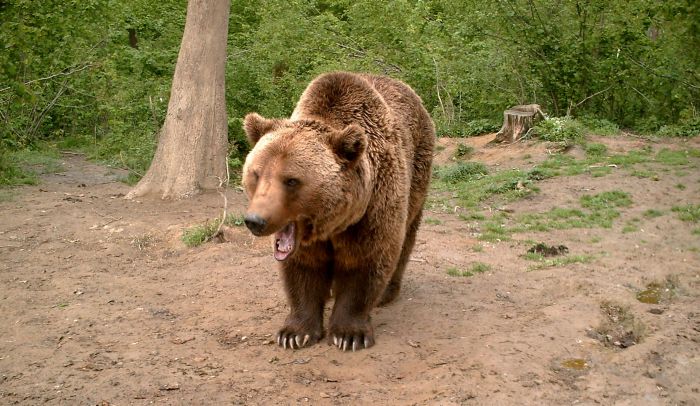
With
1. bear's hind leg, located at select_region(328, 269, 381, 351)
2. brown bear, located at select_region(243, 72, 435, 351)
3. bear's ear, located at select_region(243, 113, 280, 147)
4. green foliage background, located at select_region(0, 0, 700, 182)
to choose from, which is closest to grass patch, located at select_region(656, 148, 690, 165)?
green foliage background, located at select_region(0, 0, 700, 182)

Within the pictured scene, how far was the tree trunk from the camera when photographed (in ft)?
30.9

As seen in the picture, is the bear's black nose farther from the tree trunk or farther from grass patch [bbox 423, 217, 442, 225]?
the tree trunk

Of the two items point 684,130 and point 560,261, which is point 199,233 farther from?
point 684,130

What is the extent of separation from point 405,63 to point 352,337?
11320 mm

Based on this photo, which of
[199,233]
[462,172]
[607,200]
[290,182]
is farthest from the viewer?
[462,172]

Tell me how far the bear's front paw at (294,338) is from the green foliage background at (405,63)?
7.43 m

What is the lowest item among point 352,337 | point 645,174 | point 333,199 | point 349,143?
point 352,337

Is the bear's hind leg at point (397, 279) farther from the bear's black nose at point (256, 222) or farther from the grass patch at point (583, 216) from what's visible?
the grass patch at point (583, 216)

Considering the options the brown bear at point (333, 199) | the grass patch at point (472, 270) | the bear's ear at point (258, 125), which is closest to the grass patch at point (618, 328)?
the grass patch at point (472, 270)

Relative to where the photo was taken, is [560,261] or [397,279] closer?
[397,279]

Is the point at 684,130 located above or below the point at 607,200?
above

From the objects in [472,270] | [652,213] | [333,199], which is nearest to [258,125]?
[333,199]

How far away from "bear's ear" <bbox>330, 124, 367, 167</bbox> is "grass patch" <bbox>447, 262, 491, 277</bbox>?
8.37 ft

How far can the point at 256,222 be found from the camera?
4020 mm
